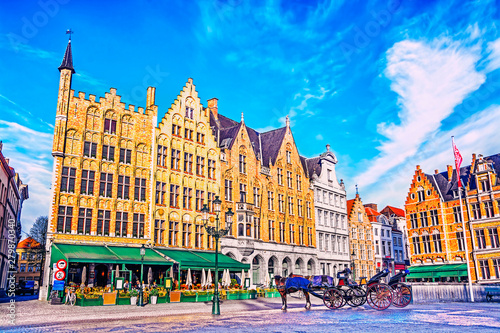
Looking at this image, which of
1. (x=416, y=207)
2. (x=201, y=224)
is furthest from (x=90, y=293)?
(x=416, y=207)

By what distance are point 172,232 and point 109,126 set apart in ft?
33.2

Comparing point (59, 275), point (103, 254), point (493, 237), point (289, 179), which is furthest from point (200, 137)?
point (493, 237)

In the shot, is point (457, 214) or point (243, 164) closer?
point (243, 164)

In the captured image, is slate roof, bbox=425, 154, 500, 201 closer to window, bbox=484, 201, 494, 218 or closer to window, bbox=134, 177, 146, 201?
window, bbox=484, 201, 494, 218

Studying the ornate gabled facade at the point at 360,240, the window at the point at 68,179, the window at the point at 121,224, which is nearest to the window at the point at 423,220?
the ornate gabled facade at the point at 360,240

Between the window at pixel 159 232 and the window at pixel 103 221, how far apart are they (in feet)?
13.3

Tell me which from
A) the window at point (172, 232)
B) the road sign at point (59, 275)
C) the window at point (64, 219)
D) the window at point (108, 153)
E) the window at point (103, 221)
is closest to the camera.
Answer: the road sign at point (59, 275)

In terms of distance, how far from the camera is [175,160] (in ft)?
124

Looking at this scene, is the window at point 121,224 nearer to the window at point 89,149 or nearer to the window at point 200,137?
the window at point 89,149

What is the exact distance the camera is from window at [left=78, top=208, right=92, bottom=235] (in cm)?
3134

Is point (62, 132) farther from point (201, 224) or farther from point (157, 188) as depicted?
point (201, 224)

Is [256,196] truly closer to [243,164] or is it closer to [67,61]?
[243,164]

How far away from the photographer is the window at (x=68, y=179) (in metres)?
31.2

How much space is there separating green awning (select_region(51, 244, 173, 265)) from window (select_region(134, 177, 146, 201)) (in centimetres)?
412
